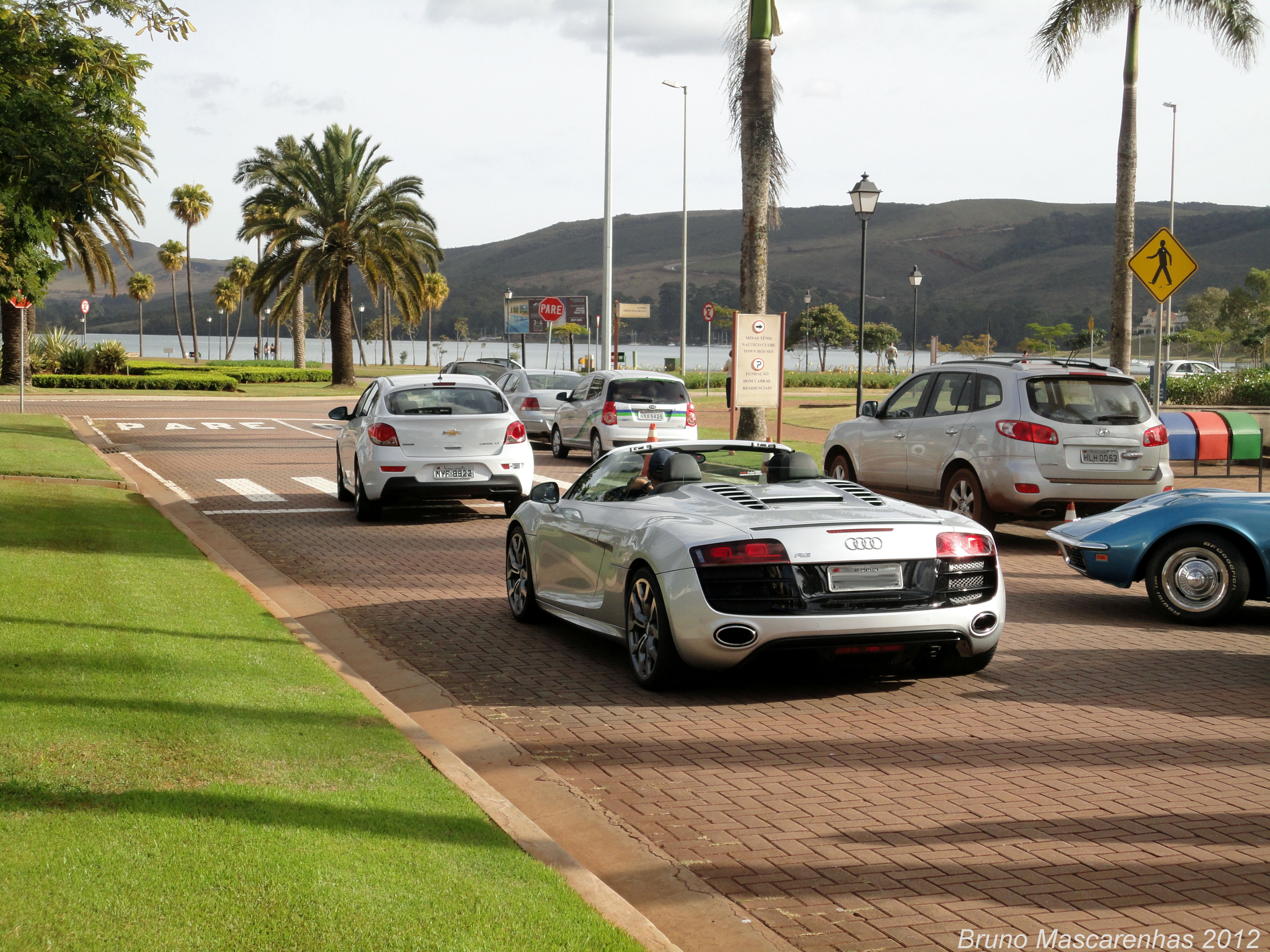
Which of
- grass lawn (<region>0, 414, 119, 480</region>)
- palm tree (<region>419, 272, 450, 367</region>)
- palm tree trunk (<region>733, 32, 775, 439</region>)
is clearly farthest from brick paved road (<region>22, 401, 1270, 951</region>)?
palm tree (<region>419, 272, 450, 367</region>)

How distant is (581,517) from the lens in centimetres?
820

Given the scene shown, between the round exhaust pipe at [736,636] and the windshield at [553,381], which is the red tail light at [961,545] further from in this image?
the windshield at [553,381]

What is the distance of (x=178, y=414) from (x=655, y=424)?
1863cm

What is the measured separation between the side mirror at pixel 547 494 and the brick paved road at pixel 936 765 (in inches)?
36.9

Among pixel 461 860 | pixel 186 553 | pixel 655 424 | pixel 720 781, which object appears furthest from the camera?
pixel 655 424

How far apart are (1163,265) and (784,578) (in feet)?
39.5

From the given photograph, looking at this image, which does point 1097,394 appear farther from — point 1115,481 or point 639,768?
point 639,768

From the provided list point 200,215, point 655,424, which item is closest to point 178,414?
point 655,424

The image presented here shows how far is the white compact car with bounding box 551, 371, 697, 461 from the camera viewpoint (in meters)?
22.2

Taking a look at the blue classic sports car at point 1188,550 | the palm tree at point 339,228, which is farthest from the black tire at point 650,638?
the palm tree at point 339,228

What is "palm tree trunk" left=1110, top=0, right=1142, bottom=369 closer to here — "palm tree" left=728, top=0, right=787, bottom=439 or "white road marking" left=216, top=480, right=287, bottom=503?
"palm tree" left=728, top=0, right=787, bottom=439

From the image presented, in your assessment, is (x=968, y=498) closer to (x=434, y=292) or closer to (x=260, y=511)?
(x=260, y=511)

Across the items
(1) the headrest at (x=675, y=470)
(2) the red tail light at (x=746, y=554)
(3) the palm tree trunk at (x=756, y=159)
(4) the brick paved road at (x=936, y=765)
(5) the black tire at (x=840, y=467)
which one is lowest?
(4) the brick paved road at (x=936, y=765)

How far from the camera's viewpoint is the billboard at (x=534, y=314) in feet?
242
